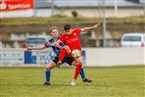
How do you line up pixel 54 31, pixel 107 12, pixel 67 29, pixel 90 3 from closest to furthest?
pixel 67 29
pixel 54 31
pixel 90 3
pixel 107 12

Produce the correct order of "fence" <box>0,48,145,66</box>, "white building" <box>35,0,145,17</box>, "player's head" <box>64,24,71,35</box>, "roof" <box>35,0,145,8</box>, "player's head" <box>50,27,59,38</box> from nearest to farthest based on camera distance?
"player's head" <box>64,24,71,35</box>, "player's head" <box>50,27,59,38</box>, "fence" <box>0,48,145,66</box>, "roof" <box>35,0,145,8</box>, "white building" <box>35,0,145,17</box>

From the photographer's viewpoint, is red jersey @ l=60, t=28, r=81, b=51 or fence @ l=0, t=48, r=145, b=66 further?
fence @ l=0, t=48, r=145, b=66

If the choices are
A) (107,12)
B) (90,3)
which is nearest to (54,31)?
(90,3)

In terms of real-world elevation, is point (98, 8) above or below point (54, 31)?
below

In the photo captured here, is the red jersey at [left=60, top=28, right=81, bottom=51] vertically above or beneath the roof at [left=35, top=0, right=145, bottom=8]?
above

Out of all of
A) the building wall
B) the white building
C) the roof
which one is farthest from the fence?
the building wall

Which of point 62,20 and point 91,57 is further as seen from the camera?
point 62,20

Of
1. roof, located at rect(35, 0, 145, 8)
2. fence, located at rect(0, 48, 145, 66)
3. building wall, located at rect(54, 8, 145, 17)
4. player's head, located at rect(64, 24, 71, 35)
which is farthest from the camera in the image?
building wall, located at rect(54, 8, 145, 17)

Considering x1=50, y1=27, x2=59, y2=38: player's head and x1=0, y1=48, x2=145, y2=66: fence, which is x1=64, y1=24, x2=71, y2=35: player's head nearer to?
x1=50, y1=27, x2=59, y2=38: player's head

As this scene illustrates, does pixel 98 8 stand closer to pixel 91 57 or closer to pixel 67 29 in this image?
pixel 91 57

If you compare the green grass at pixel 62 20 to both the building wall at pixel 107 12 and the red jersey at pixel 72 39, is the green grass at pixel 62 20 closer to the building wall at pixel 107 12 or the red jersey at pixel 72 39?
the building wall at pixel 107 12

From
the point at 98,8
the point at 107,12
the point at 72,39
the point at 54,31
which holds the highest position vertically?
the point at 54,31

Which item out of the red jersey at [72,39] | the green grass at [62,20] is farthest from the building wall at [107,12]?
the red jersey at [72,39]

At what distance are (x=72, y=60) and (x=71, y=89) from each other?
2.20m
